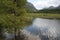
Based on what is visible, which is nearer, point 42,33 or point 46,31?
point 42,33

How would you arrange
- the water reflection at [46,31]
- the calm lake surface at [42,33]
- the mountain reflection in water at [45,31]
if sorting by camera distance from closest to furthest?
the calm lake surface at [42,33]
the mountain reflection in water at [45,31]
the water reflection at [46,31]

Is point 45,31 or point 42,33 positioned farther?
point 45,31

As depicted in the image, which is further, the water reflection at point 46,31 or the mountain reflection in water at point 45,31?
the water reflection at point 46,31

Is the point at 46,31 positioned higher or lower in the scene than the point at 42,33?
lower

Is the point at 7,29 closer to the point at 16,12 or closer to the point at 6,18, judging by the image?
the point at 6,18

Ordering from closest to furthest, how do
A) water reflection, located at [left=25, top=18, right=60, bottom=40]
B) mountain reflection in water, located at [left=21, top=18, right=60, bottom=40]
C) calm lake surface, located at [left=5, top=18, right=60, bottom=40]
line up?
calm lake surface, located at [left=5, top=18, right=60, bottom=40] → mountain reflection in water, located at [left=21, top=18, right=60, bottom=40] → water reflection, located at [left=25, top=18, right=60, bottom=40]

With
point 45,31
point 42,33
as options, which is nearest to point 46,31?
point 45,31

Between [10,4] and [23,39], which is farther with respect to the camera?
[23,39]

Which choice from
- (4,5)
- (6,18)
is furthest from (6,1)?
(6,18)

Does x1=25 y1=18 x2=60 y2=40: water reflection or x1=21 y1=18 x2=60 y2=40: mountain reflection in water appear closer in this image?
x1=21 y1=18 x2=60 y2=40: mountain reflection in water

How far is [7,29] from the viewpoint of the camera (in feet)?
30.5

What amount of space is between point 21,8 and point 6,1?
3.27 metres

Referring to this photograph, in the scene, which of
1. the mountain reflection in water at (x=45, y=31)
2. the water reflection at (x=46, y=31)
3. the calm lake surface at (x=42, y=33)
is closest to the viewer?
the calm lake surface at (x=42, y=33)

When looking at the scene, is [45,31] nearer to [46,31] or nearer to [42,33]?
[46,31]
